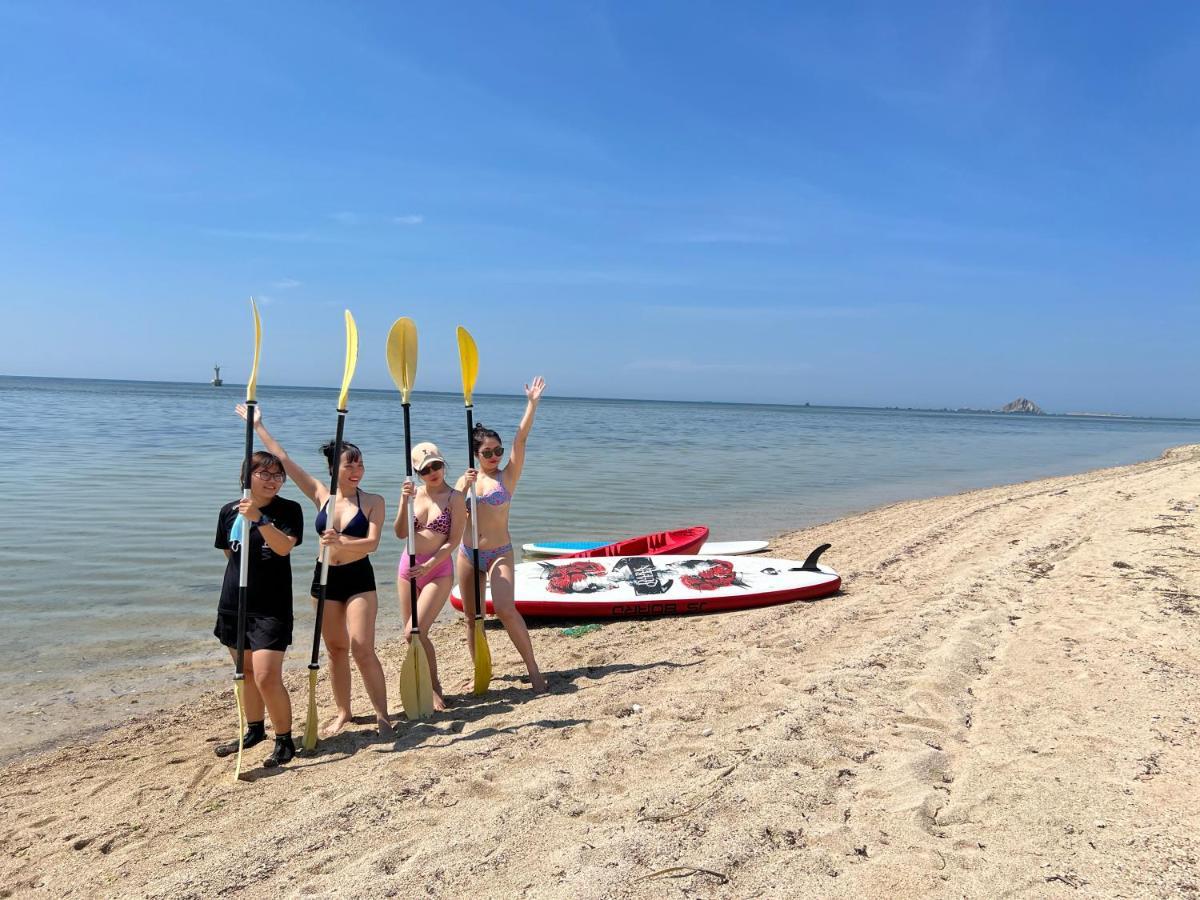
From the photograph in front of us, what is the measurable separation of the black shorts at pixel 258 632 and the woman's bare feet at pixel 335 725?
772 mm

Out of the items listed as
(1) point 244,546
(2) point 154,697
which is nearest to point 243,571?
(1) point 244,546

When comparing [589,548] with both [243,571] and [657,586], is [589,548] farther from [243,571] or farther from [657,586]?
[243,571]

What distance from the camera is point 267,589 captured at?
13.6 ft

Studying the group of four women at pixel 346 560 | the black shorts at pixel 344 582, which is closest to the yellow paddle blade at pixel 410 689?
the group of four women at pixel 346 560

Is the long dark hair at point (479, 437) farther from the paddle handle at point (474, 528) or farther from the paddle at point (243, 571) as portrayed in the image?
the paddle at point (243, 571)

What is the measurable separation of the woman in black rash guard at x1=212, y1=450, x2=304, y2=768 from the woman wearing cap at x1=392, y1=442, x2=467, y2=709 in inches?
31.9

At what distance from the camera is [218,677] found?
19.7 ft

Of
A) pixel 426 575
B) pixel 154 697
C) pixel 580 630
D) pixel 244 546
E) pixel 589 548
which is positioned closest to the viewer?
pixel 244 546

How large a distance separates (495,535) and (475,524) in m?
0.20

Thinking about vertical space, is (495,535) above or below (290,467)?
below

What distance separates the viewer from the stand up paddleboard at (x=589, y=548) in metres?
10.3

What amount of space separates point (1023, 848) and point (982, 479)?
2229 centimetres

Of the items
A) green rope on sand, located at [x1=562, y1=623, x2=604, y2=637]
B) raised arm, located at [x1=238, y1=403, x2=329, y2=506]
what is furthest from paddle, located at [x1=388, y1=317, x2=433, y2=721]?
green rope on sand, located at [x1=562, y1=623, x2=604, y2=637]

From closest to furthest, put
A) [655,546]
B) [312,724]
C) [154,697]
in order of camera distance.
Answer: [312,724]
[154,697]
[655,546]
